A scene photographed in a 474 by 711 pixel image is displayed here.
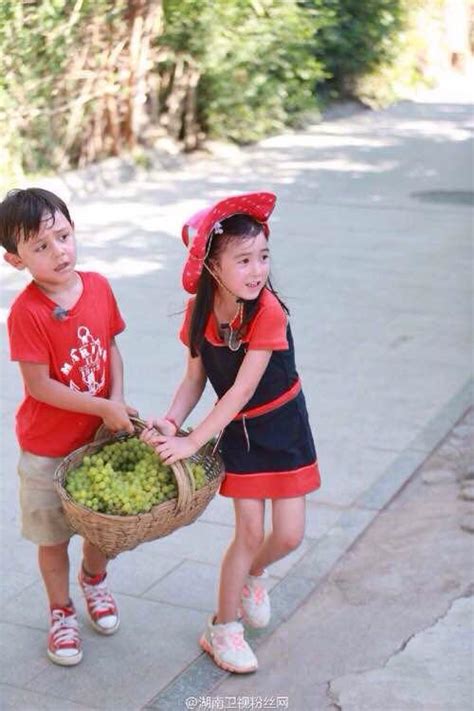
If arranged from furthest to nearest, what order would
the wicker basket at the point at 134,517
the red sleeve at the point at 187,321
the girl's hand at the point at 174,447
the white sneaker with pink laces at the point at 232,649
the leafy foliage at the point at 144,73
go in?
the leafy foliage at the point at 144,73 < the white sneaker with pink laces at the point at 232,649 < the red sleeve at the point at 187,321 < the girl's hand at the point at 174,447 < the wicker basket at the point at 134,517

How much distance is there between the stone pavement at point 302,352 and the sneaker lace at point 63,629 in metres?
0.09

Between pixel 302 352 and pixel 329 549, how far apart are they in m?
2.52

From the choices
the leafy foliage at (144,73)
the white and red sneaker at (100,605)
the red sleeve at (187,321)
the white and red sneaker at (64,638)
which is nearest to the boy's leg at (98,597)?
the white and red sneaker at (100,605)

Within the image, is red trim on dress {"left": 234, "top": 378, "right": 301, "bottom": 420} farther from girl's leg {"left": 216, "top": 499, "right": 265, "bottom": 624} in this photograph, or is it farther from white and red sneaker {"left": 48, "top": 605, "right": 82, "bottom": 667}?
white and red sneaker {"left": 48, "top": 605, "right": 82, "bottom": 667}

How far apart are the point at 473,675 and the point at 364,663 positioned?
13.3 inches

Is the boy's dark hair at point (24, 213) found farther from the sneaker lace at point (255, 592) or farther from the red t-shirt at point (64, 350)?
the sneaker lace at point (255, 592)

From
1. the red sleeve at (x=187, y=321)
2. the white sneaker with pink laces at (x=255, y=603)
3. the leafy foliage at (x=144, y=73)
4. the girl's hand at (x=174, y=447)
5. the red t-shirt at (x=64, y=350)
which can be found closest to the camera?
the girl's hand at (x=174, y=447)

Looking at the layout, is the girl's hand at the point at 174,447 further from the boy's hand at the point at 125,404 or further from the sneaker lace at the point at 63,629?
the sneaker lace at the point at 63,629

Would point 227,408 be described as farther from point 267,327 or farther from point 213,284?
point 213,284

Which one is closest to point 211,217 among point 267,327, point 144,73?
point 267,327

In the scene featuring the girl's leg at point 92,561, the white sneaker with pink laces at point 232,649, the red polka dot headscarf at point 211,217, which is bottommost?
the white sneaker with pink laces at point 232,649

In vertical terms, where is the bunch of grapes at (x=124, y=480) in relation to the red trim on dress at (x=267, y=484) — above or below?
above

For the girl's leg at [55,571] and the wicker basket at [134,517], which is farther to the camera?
the girl's leg at [55,571]

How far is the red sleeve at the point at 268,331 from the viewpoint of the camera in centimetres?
352
